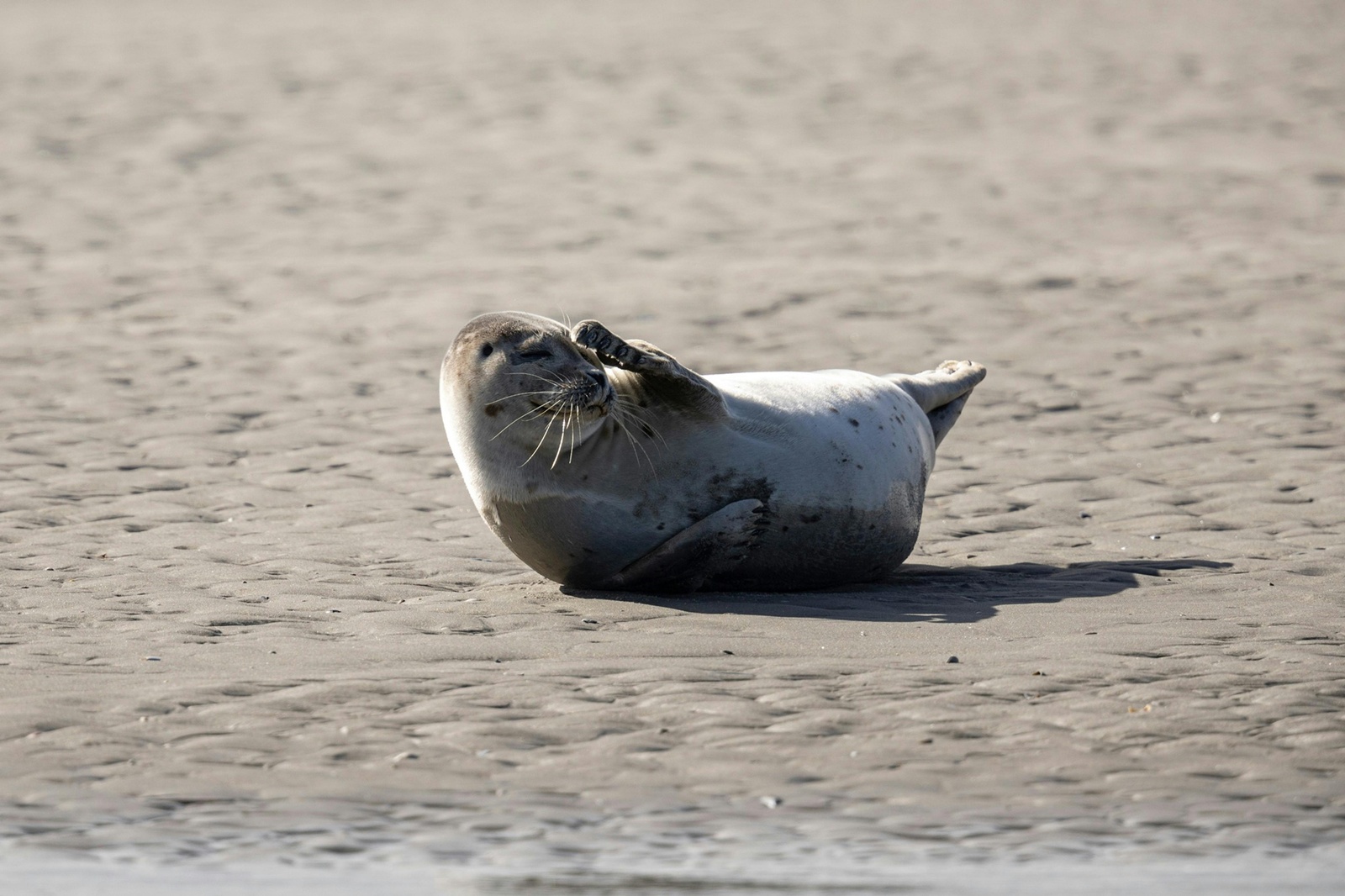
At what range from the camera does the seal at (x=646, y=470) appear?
585 cm

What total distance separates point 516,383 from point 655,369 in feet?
1.40

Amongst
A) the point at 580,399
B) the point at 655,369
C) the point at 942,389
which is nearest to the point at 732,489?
the point at 655,369

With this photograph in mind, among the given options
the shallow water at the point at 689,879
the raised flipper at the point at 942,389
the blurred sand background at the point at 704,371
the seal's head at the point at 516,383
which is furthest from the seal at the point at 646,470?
the shallow water at the point at 689,879

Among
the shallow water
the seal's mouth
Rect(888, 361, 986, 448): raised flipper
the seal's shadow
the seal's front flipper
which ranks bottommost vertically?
the shallow water

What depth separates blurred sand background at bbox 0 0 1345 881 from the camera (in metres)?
4.34

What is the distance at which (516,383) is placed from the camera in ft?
19.2

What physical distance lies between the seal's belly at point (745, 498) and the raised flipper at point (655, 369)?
0.32 feet

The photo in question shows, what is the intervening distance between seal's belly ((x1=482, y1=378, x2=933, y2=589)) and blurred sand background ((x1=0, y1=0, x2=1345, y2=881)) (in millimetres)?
150

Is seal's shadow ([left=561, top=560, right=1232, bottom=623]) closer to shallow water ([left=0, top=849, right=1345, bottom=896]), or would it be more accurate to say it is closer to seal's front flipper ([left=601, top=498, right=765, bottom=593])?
seal's front flipper ([left=601, top=498, right=765, bottom=593])

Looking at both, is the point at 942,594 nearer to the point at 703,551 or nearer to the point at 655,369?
the point at 703,551

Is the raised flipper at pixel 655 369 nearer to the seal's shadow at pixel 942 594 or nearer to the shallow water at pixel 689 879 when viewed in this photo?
the seal's shadow at pixel 942 594

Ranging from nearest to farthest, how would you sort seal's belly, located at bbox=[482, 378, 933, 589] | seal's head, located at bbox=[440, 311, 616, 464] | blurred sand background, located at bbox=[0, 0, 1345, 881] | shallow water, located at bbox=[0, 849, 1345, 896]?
shallow water, located at bbox=[0, 849, 1345, 896], blurred sand background, located at bbox=[0, 0, 1345, 881], seal's head, located at bbox=[440, 311, 616, 464], seal's belly, located at bbox=[482, 378, 933, 589]

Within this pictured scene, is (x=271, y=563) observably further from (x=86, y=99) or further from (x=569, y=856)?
(x=86, y=99)

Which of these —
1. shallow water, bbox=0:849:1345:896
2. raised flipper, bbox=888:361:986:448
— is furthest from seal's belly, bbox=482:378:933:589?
shallow water, bbox=0:849:1345:896
